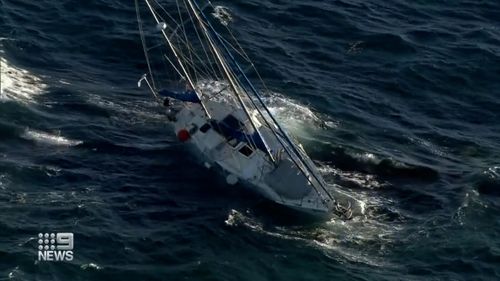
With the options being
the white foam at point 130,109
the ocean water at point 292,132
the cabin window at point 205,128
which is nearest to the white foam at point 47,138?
the ocean water at point 292,132

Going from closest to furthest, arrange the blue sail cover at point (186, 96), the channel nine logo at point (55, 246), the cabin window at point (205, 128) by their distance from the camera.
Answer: the channel nine logo at point (55, 246) < the cabin window at point (205, 128) < the blue sail cover at point (186, 96)

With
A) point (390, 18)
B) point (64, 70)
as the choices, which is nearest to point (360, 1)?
point (390, 18)

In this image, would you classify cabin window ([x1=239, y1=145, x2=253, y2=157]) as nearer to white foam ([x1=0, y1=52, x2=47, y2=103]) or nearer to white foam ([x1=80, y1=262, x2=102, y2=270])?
white foam ([x1=80, y1=262, x2=102, y2=270])

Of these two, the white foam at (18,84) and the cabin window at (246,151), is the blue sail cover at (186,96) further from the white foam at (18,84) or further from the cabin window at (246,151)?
the white foam at (18,84)

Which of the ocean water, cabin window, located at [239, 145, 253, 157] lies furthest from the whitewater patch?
cabin window, located at [239, 145, 253, 157]

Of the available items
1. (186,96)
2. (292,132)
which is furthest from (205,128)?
(292,132)

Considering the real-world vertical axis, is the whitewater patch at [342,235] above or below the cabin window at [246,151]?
below
